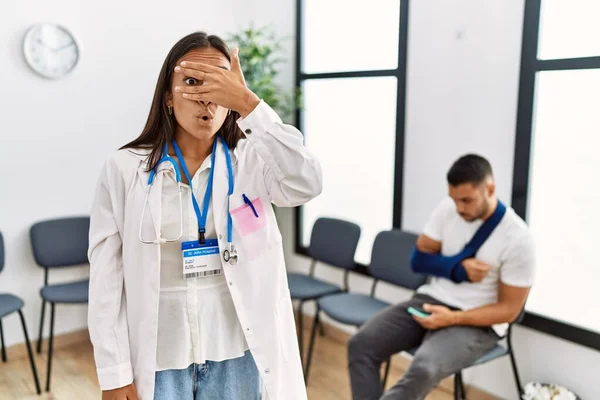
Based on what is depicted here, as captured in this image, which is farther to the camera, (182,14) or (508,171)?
(182,14)

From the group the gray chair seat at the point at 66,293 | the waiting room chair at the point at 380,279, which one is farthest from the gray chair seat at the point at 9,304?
the waiting room chair at the point at 380,279

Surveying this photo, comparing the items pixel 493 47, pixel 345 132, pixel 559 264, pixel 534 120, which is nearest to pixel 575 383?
pixel 559 264

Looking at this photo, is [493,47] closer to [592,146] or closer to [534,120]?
[534,120]

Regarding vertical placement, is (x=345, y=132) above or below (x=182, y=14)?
below

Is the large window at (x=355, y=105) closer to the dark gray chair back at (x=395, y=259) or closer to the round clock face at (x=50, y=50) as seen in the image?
the dark gray chair back at (x=395, y=259)

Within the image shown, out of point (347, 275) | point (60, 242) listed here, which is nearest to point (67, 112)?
point (60, 242)

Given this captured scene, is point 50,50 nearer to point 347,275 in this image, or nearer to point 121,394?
point 347,275

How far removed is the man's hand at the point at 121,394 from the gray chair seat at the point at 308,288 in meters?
1.99

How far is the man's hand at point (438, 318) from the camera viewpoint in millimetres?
2459

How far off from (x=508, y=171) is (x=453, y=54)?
71 cm

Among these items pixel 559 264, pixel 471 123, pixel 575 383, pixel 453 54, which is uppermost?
pixel 453 54

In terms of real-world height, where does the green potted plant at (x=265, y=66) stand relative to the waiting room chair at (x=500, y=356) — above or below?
above

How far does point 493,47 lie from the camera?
2.80 meters

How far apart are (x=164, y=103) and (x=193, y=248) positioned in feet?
1.26
